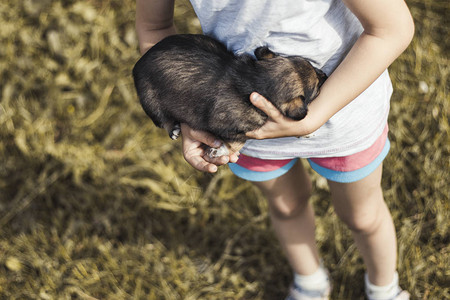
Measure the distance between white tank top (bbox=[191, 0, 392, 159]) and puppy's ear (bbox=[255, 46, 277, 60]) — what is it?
2 centimetres

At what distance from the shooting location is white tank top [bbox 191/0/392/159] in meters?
1.50

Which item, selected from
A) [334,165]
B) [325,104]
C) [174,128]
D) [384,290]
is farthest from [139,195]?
[325,104]

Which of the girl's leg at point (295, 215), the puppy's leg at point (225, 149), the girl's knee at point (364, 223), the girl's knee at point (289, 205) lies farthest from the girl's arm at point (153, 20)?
the girl's knee at point (364, 223)

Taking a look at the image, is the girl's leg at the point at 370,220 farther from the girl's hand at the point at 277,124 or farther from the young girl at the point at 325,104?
the girl's hand at the point at 277,124

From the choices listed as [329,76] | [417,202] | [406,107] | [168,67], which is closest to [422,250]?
[417,202]

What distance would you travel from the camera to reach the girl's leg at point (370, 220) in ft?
6.43

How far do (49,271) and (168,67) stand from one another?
170 cm

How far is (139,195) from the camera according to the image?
3.19m

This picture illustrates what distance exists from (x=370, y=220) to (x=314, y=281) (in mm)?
587

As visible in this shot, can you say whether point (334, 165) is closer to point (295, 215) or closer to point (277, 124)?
point (277, 124)

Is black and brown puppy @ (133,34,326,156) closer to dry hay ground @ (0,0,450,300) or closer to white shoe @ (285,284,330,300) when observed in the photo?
white shoe @ (285,284,330,300)

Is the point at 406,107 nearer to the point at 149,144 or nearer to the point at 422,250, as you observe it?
the point at 422,250

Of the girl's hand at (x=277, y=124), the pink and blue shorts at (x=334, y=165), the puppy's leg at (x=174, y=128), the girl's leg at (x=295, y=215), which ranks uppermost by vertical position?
the girl's hand at (x=277, y=124)

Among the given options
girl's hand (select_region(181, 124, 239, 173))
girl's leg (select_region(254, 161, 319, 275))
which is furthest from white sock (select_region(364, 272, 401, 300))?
girl's hand (select_region(181, 124, 239, 173))
